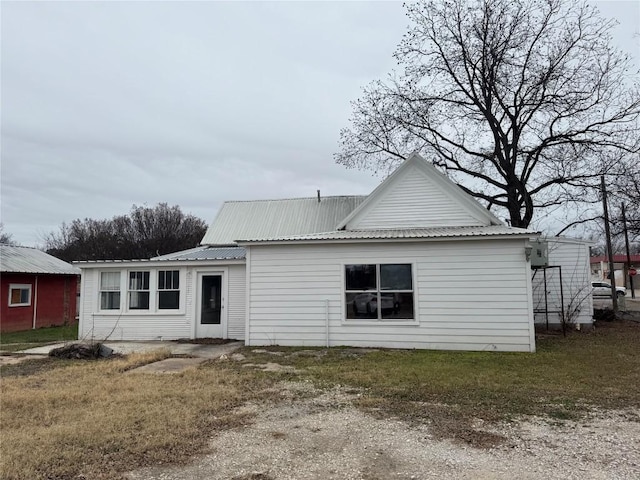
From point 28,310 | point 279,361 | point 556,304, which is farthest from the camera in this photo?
point 28,310

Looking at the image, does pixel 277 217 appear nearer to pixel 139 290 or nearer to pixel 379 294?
pixel 139 290

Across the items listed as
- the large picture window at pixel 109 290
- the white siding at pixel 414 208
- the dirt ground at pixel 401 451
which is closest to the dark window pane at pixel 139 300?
the large picture window at pixel 109 290

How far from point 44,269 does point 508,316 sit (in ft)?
67.2

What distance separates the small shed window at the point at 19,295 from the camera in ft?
64.5

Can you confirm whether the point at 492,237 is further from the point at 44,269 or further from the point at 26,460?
the point at 44,269

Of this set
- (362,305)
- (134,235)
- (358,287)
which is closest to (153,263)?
(358,287)

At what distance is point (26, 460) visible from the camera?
14.4 feet

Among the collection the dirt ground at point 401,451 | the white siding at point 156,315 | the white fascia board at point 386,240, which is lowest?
the dirt ground at point 401,451

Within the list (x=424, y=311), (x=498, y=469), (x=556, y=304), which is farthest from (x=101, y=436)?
(x=556, y=304)

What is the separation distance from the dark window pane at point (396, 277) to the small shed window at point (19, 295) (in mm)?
17192

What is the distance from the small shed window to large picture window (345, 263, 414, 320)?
16.3 meters

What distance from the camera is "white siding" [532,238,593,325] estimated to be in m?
16.6

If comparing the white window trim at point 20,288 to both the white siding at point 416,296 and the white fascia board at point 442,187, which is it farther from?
the white fascia board at point 442,187

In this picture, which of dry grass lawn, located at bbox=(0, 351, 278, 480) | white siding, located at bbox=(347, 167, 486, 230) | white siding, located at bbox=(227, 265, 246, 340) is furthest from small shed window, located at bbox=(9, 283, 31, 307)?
white siding, located at bbox=(347, 167, 486, 230)
